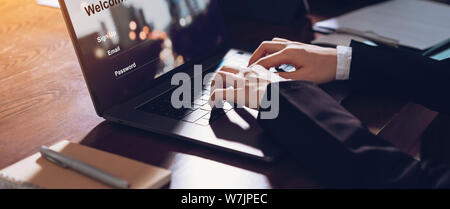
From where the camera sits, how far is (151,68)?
0.96m

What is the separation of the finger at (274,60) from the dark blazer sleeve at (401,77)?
144 mm

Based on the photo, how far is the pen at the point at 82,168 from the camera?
626 mm

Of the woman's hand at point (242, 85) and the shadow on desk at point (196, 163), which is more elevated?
the woman's hand at point (242, 85)

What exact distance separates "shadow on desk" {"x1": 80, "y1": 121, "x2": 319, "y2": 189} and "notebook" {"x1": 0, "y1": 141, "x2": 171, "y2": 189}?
0.04m

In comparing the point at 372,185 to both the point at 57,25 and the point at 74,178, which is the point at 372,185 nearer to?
the point at 74,178

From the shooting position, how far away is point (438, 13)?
1406 millimetres

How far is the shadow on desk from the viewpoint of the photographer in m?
0.68

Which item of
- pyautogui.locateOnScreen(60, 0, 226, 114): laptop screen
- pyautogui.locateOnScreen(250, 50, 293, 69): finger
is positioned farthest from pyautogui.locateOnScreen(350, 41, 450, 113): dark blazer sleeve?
pyautogui.locateOnScreen(60, 0, 226, 114): laptop screen

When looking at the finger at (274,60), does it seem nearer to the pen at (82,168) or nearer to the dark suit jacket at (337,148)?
the dark suit jacket at (337,148)

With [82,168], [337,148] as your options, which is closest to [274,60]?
[337,148]

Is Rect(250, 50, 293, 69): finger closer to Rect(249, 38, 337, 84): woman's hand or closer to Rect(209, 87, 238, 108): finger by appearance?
Rect(249, 38, 337, 84): woman's hand

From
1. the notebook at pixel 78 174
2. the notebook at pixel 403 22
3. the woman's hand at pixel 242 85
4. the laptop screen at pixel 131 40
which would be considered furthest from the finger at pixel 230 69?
the notebook at pixel 403 22

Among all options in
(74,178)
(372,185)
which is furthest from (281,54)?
(74,178)
